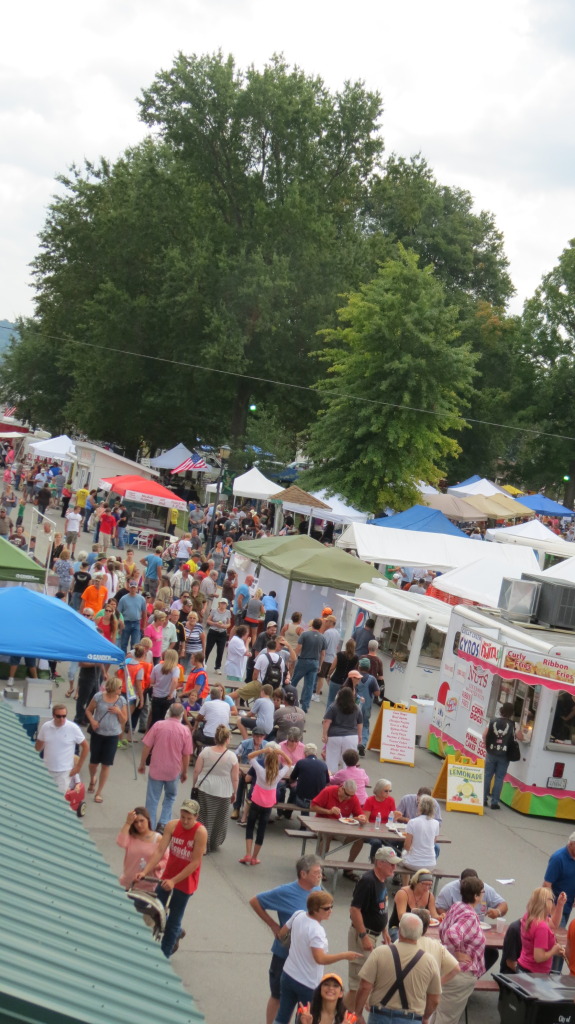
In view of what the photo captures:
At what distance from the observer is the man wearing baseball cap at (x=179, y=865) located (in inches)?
310

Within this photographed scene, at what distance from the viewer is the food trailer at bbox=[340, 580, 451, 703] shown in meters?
17.5

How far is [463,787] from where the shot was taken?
534 inches

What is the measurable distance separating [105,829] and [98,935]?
6.52m

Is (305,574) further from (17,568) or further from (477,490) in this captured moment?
(477,490)

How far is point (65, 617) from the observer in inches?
461

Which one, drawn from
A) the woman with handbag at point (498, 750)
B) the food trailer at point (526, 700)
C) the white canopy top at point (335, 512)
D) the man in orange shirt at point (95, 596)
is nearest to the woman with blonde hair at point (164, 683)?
the man in orange shirt at point (95, 596)

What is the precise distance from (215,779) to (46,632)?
8.55 feet

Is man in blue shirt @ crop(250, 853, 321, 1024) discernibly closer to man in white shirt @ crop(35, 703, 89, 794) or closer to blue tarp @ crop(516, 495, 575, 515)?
man in white shirt @ crop(35, 703, 89, 794)

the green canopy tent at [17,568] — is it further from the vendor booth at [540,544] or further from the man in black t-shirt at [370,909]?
the vendor booth at [540,544]

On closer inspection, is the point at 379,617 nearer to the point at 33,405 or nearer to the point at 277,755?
the point at 277,755

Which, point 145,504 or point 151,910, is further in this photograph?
point 145,504

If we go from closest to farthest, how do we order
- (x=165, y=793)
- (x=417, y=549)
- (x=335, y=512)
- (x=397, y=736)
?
(x=165, y=793) < (x=397, y=736) < (x=417, y=549) < (x=335, y=512)

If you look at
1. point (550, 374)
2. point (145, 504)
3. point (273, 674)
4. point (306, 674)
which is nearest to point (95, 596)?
point (306, 674)

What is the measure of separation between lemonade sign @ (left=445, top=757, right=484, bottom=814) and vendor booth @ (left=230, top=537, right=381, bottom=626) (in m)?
6.41
